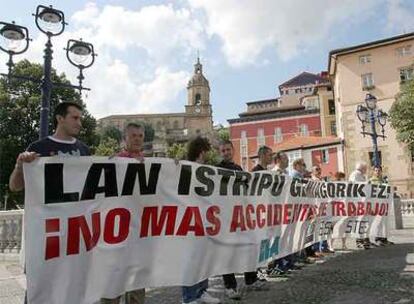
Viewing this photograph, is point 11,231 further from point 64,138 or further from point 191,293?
point 64,138

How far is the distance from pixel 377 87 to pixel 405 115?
18931 millimetres

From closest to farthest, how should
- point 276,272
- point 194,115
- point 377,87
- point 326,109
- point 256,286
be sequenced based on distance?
point 256,286, point 276,272, point 377,87, point 326,109, point 194,115

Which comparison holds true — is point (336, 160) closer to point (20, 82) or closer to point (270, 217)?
point (20, 82)

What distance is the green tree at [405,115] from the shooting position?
3294cm

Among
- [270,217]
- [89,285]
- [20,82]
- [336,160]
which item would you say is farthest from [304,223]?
[336,160]

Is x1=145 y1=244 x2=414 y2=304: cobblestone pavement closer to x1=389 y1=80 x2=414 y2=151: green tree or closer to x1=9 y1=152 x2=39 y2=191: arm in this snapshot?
x1=9 y1=152 x2=39 y2=191: arm

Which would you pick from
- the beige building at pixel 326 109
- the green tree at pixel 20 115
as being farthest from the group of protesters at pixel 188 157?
the beige building at pixel 326 109

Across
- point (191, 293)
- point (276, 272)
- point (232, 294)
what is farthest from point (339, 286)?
point (191, 293)

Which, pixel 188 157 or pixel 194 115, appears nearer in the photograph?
pixel 188 157

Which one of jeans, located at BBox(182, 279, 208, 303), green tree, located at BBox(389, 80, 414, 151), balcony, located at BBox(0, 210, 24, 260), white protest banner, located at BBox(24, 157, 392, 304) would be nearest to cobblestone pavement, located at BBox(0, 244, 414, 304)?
white protest banner, located at BBox(24, 157, 392, 304)

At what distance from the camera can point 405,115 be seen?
109 feet

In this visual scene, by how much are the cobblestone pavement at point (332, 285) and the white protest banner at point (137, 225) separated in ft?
1.54

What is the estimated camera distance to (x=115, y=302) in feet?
14.3

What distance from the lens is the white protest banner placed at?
12.8 feet
